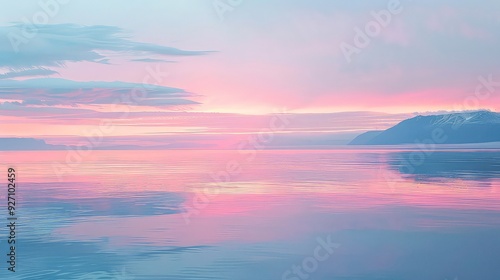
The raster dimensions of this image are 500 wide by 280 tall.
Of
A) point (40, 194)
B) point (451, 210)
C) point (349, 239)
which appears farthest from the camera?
point (40, 194)

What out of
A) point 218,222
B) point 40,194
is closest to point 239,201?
point 218,222

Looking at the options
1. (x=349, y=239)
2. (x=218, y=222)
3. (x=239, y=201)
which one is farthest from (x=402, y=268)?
(x=239, y=201)

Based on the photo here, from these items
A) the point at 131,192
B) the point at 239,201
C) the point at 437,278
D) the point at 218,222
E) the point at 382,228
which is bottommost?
the point at 437,278

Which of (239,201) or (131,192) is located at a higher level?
(131,192)

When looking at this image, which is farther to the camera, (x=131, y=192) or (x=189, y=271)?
(x=131, y=192)

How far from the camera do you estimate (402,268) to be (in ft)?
62.2

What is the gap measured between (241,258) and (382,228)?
28.1ft

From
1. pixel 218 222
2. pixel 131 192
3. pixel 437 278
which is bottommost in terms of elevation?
pixel 437 278

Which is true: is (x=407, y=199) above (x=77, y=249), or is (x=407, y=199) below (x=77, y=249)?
above

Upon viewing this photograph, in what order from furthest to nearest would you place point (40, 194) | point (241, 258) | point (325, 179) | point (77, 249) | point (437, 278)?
point (325, 179) → point (40, 194) → point (77, 249) → point (241, 258) → point (437, 278)

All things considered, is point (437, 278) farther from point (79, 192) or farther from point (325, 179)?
point (325, 179)

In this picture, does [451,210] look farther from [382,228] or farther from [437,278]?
[437,278]

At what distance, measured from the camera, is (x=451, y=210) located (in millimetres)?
30891

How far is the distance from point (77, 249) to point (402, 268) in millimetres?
11329
